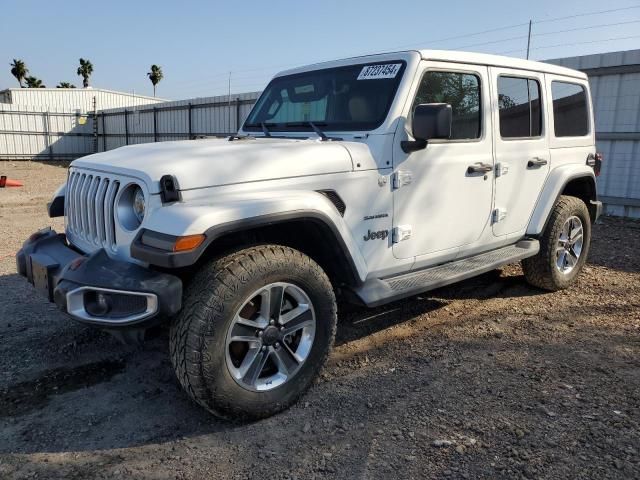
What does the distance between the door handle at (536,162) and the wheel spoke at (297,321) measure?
2.58 meters

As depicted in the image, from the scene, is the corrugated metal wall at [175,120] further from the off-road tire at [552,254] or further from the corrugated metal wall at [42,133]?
the off-road tire at [552,254]

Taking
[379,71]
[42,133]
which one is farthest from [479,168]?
[42,133]

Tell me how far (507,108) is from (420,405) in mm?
2554

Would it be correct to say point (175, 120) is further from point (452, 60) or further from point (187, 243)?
point (187, 243)

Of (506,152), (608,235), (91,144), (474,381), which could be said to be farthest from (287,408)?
(91,144)

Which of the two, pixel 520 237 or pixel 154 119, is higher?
pixel 154 119

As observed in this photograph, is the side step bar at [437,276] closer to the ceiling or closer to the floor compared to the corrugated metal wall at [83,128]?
closer to the floor

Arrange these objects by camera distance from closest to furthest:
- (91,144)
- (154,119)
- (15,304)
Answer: (15,304)
(154,119)
(91,144)

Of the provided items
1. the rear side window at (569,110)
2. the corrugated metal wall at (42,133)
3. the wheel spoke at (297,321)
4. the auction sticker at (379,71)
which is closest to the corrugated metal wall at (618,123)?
the rear side window at (569,110)

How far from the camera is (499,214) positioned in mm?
4336

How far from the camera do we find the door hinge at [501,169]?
420 centimetres

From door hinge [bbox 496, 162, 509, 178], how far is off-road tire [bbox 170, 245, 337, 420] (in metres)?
2.01

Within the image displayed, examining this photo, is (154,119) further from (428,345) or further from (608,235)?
(428,345)

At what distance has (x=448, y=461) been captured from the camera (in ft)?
8.39
